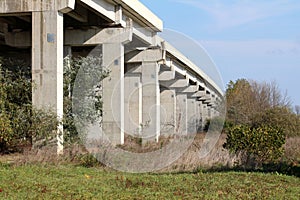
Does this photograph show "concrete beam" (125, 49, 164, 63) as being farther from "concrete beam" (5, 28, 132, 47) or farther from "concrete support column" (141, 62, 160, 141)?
"concrete beam" (5, 28, 132, 47)

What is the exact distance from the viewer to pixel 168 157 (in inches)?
707

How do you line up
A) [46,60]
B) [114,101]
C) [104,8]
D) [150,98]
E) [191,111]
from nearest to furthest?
[46,60], [104,8], [114,101], [150,98], [191,111]

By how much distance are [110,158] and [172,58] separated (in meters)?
25.2

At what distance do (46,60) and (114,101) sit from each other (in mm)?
7468

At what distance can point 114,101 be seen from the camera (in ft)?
87.9

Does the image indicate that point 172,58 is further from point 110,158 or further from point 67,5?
point 110,158

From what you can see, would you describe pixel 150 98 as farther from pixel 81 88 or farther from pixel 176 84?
pixel 81 88

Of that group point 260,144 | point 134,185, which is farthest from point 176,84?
point 134,185

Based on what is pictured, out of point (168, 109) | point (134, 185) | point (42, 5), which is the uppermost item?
point (42, 5)

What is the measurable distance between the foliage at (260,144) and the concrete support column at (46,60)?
641cm

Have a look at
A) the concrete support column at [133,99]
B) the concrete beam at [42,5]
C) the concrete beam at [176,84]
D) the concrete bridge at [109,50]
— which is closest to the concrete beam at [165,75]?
the concrete bridge at [109,50]

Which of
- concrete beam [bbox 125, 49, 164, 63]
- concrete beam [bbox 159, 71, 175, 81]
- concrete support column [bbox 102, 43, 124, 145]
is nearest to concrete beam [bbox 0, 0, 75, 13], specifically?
concrete support column [bbox 102, 43, 124, 145]

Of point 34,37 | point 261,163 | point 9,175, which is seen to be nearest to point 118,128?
point 34,37

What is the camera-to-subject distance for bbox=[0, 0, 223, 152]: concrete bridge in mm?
19781
